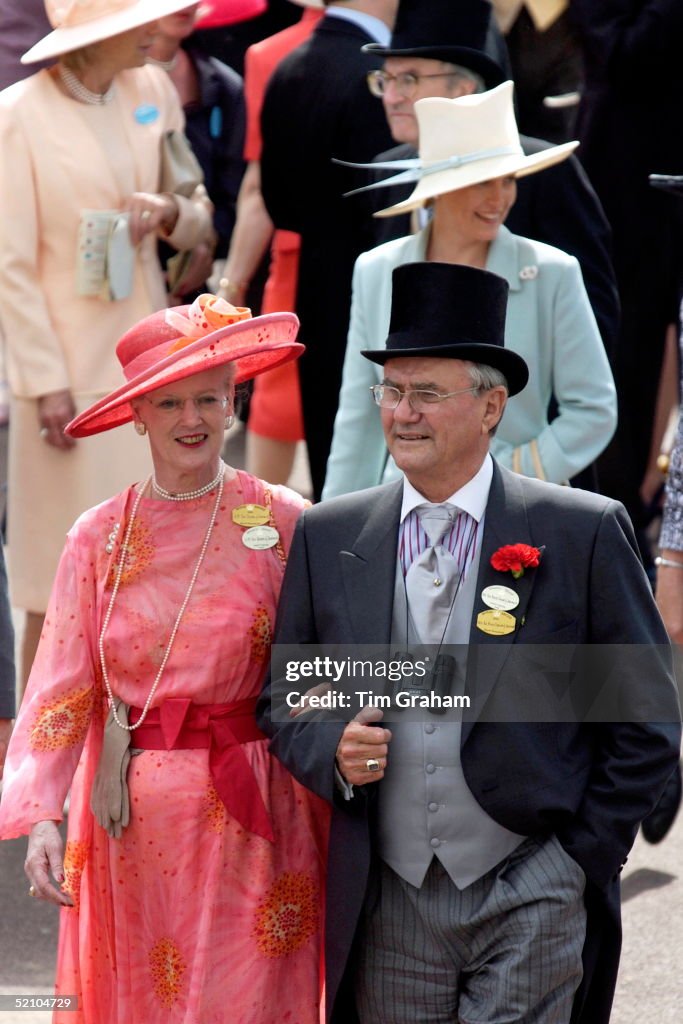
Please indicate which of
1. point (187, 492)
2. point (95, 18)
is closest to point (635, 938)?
point (187, 492)

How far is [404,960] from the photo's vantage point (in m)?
3.52

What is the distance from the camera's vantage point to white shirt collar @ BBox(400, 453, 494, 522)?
3.61 m

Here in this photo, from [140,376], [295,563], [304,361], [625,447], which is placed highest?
[140,376]

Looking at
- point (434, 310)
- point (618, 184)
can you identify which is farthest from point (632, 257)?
point (434, 310)

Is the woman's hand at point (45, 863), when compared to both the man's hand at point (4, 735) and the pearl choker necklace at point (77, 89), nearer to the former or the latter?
the man's hand at point (4, 735)

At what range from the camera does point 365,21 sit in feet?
20.0

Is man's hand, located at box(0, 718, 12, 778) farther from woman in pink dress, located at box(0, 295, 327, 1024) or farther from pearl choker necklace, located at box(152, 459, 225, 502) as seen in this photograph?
pearl choker necklace, located at box(152, 459, 225, 502)

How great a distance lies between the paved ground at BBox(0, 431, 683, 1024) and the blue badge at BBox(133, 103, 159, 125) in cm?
230

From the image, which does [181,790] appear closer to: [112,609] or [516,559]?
[112,609]

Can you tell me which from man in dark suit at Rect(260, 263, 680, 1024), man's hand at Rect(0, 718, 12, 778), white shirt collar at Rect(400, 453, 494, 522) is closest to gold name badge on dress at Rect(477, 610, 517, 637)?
man in dark suit at Rect(260, 263, 680, 1024)

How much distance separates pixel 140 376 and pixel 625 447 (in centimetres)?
360

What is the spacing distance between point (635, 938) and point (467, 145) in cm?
216

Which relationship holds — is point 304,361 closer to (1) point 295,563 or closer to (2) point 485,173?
(2) point 485,173

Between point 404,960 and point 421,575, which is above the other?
point 421,575
